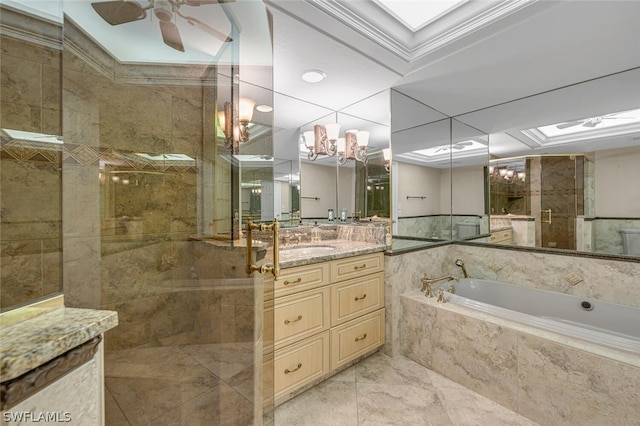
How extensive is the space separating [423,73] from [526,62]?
0.72m

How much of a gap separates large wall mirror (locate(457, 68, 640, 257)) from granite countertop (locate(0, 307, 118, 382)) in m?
3.08

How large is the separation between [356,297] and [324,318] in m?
0.34

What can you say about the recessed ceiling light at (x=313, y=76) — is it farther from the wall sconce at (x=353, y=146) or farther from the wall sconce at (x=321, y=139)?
the wall sconce at (x=353, y=146)

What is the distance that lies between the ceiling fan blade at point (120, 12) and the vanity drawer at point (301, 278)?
5.70ft

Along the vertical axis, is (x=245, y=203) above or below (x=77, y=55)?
below

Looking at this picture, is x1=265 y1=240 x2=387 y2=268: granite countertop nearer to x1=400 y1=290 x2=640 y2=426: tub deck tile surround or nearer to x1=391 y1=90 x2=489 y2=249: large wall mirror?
x1=391 y1=90 x2=489 y2=249: large wall mirror

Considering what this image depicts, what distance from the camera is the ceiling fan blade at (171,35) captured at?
1.53m

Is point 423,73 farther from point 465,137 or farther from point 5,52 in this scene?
point 5,52

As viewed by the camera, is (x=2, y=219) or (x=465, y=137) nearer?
(x=2, y=219)

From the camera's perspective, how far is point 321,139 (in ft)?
8.59

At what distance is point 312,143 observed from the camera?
2.59 metres

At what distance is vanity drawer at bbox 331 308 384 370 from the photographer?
190cm

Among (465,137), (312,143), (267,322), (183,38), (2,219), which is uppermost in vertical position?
(183,38)

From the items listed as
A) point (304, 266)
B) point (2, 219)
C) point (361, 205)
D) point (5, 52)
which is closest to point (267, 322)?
point (304, 266)
